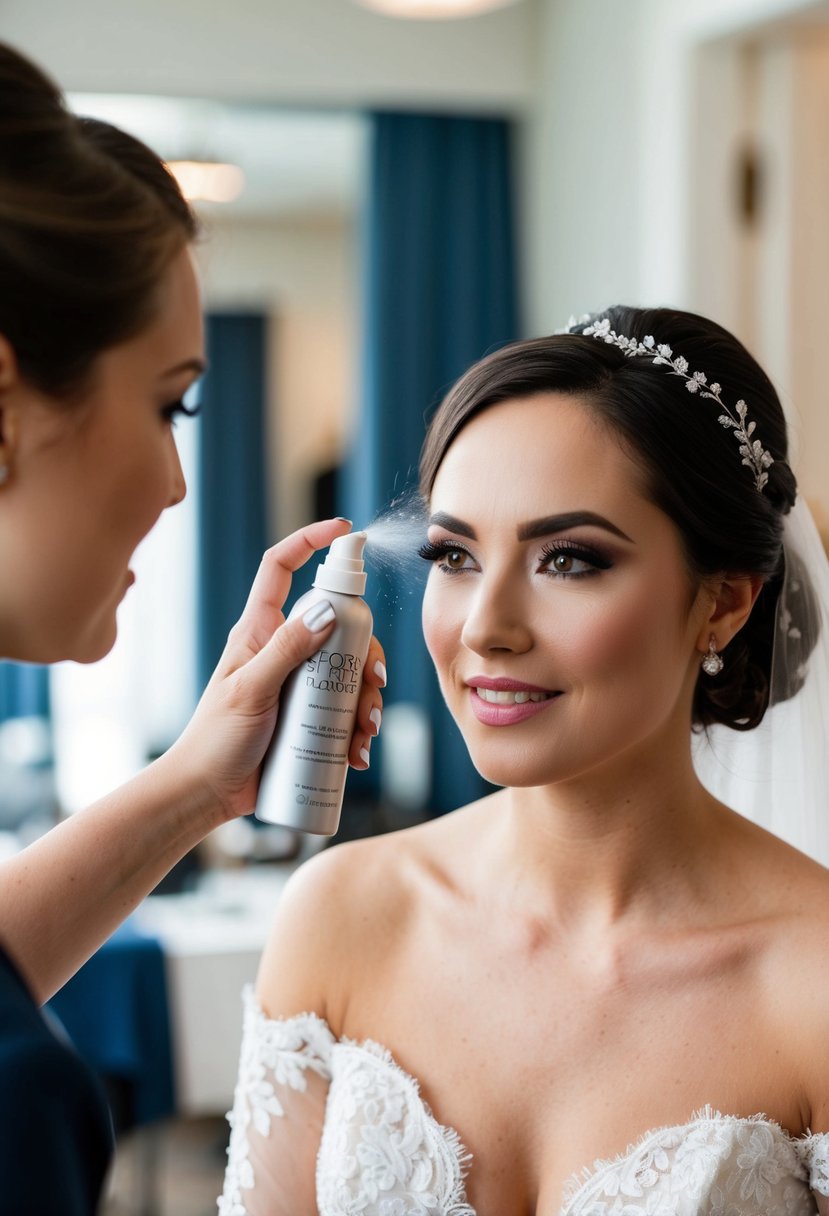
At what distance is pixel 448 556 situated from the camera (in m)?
1.42

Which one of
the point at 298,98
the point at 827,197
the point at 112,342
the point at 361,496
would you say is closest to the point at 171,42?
the point at 298,98

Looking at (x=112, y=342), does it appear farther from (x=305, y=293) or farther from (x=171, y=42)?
(x=305, y=293)

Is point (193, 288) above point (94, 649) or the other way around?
above

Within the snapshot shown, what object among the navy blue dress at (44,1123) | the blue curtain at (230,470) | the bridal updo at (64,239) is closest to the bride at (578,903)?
the bridal updo at (64,239)

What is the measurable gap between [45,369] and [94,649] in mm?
237

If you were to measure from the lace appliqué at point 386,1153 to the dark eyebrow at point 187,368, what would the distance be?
75 centimetres

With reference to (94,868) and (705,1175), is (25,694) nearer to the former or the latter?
(94,868)

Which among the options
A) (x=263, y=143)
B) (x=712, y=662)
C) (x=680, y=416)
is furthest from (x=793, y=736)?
(x=263, y=143)

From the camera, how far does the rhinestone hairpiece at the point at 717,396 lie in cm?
140

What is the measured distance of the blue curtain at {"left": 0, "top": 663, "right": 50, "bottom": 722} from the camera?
5527 mm

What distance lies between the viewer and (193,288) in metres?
1.00

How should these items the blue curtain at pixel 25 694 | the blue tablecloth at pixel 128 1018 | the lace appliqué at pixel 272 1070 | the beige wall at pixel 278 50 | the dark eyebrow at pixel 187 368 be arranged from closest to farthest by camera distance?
the dark eyebrow at pixel 187 368 < the lace appliqué at pixel 272 1070 < the blue tablecloth at pixel 128 1018 < the beige wall at pixel 278 50 < the blue curtain at pixel 25 694

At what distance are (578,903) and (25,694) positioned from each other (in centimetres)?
450

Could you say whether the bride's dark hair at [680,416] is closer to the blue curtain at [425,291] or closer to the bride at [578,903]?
the bride at [578,903]
